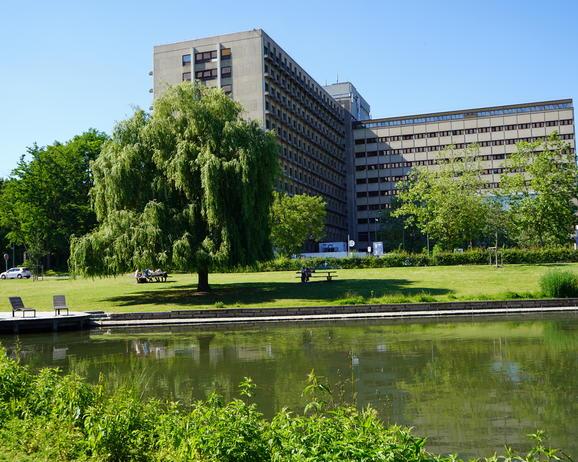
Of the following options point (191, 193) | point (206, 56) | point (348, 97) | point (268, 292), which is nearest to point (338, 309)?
point (268, 292)

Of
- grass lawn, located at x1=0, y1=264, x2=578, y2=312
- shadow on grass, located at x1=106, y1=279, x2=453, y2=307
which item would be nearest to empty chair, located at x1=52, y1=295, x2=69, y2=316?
grass lawn, located at x1=0, y1=264, x2=578, y2=312

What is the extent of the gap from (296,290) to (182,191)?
980 centimetres

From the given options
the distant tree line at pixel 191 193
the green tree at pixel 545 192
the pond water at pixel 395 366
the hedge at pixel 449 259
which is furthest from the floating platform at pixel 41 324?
the green tree at pixel 545 192

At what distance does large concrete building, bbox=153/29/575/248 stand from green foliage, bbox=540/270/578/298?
64501 mm

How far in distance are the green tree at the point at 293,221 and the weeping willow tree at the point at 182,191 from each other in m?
30.2

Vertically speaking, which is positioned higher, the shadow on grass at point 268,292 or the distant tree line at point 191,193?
the distant tree line at point 191,193

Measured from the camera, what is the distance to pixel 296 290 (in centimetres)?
3928

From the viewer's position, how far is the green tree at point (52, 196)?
72.6 m

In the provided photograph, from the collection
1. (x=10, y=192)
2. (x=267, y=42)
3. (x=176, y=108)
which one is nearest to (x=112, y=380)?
(x=176, y=108)

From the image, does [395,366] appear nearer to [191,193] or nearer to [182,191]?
[191,193]

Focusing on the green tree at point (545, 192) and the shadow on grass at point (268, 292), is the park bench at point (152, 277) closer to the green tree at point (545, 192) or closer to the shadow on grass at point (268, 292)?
the shadow on grass at point (268, 292)

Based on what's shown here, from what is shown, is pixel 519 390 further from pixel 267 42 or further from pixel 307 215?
pixel 267 42

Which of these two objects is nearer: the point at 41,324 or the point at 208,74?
the point at 41,324

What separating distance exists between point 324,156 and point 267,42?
31557 millimetres
